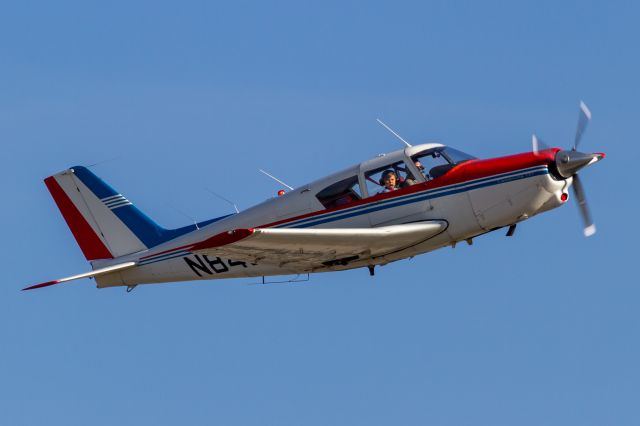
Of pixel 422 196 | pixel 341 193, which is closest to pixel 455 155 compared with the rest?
pixel 422 196

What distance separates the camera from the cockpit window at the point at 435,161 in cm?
1958

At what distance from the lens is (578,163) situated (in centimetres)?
1884

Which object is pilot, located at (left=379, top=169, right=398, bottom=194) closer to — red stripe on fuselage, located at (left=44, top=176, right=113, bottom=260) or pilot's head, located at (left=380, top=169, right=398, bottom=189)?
pilot's head, located at (left=380, top=169, right=398, bottom=189)

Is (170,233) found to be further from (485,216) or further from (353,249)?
(485,216)

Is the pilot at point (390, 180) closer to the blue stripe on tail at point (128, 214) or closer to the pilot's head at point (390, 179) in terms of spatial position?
the pilot's head at point (390, 179)

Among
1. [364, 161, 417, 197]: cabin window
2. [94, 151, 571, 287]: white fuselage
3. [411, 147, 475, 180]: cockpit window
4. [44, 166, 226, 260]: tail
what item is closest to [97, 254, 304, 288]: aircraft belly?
[94, 151, 571, 287]: white fuselage

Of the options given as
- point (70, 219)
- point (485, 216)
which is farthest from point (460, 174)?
point (70, 219)

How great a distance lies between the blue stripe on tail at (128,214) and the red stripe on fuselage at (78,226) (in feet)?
1.64

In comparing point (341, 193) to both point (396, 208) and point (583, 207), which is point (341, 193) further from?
point (583, 207)

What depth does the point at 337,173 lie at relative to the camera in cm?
2019

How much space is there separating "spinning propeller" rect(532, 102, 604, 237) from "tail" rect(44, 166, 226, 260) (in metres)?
7.97

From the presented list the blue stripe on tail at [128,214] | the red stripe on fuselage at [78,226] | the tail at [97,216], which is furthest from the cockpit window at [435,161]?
the red stripe on fuselage at [78,226]

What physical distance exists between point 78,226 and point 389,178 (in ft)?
22.9

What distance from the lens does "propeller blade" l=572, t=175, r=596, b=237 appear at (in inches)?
781
